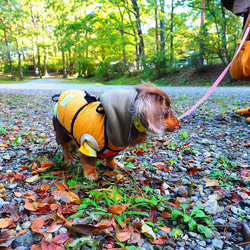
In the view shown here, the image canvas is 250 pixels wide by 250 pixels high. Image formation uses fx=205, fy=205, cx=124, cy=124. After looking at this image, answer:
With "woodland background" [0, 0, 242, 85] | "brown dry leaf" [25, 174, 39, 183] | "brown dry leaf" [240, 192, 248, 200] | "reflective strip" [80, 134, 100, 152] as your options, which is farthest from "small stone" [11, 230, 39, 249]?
"woodland background" [0, 0, 242, 85]

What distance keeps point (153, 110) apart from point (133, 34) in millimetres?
21406

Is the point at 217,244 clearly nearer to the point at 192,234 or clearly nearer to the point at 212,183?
the point at 192,234

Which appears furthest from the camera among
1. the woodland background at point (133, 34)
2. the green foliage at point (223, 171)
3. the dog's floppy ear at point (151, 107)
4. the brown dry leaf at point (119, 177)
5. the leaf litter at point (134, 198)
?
the woodland background at point (133, 34)

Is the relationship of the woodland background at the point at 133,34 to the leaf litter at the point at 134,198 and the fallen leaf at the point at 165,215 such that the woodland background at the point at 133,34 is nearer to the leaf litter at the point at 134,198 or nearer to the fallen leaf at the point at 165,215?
the leaf litter at the point at 134,198

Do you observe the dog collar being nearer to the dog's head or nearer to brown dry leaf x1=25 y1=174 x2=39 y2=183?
the dog's head

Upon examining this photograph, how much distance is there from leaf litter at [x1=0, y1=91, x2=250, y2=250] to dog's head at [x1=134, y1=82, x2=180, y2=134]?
0.66 meters

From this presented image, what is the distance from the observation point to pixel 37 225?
169cm

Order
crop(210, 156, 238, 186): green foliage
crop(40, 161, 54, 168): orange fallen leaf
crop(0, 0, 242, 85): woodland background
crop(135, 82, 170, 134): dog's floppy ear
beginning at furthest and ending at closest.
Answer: crop(0, 0, 242, 85): woodland background < crop(40, 161, 54, 168): orange fallen leaf < crop(210, 156, 238, 186): green foliage < crop(135, 82, 170, 134): dog's floppy ear

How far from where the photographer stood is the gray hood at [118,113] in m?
2.11

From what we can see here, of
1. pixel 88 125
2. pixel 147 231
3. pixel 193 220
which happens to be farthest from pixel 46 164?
pixel 193 220

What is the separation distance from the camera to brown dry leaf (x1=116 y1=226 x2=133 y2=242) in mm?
1564

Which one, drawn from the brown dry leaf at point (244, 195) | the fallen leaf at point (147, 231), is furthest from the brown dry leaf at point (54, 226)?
the brown dry leaf at point (244, 195)

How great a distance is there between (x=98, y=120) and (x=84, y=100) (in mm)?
510

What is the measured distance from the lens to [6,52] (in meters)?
27.8
